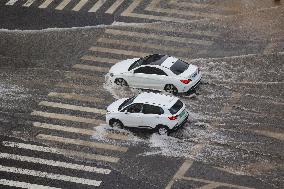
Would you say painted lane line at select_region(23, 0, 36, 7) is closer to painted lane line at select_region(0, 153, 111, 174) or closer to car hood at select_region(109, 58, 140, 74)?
car hood at select_region(109, 58, 140, 74)

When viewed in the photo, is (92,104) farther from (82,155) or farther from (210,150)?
(210,150)

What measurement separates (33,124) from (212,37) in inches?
438

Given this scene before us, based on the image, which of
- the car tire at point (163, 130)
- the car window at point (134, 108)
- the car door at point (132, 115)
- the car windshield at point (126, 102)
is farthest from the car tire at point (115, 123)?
the car tire at point (163, 130)

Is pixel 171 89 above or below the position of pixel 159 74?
below

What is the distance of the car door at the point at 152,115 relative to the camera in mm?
26422

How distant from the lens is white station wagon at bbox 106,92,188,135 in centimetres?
2630

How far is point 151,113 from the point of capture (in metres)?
26.6

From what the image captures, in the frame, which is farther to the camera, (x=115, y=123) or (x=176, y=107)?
(x=115, y=123)

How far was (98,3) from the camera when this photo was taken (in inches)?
1507

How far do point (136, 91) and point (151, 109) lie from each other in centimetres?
353

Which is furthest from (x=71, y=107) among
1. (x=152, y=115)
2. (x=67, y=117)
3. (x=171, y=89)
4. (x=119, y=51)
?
(x=119, y=51)

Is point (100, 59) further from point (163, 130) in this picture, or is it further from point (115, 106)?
point (163, 130)

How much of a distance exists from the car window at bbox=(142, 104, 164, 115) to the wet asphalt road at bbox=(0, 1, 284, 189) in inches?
39.1

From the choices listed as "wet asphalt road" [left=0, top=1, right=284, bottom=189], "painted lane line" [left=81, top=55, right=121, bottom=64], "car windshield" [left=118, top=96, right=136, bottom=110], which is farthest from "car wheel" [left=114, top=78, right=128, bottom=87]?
"car windshield" [left=118, top=96, right=136, bottom=110]
